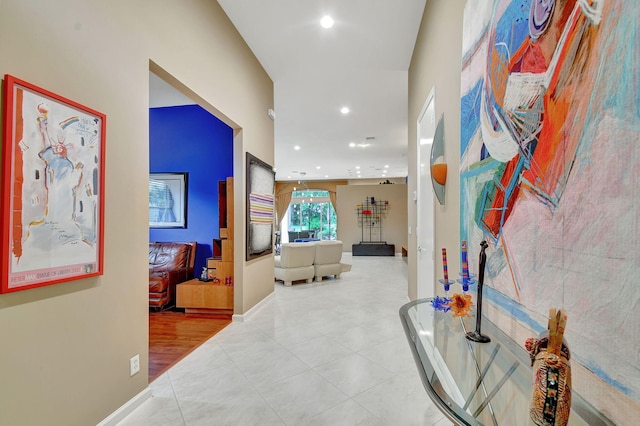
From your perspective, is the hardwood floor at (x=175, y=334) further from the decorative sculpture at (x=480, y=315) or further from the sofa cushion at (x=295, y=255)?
the decorative sculpture at (x=480, y=315)

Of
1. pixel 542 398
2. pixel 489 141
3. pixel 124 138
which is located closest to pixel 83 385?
pixel 124 138

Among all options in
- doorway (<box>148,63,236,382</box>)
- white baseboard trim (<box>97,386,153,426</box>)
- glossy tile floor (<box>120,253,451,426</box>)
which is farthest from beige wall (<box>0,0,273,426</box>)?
doorway (<box>148,63,236,382</box>)

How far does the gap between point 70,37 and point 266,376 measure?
253cm

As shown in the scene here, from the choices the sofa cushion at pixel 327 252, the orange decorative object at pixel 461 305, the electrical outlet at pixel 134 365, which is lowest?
the electrical outlet at pixel 134 365

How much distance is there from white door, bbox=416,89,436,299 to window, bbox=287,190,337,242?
10.3 meters

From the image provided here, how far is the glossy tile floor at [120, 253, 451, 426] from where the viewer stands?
A: 1.79m

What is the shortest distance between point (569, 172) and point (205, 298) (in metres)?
4.03

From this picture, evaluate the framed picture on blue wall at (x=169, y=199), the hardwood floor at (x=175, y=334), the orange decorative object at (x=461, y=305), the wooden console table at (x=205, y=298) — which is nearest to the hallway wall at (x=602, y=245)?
the orange decorative object at (x=461, y=305)

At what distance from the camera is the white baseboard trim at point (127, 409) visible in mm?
1651

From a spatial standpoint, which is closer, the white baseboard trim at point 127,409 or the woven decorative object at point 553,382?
the woven decorative object at point 553,382

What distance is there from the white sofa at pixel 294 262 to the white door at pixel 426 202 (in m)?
2.86

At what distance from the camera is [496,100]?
125cm

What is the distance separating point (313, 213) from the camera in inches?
548

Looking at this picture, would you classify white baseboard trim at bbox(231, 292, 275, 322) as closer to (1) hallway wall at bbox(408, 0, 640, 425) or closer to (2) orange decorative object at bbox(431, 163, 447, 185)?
(2) orange decorative object at bbox(431, 163, 447, 185)
